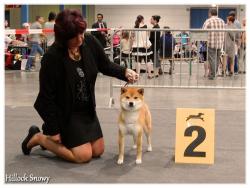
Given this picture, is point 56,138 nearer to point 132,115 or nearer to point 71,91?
point 71,91

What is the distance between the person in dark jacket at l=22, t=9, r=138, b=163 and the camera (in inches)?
109

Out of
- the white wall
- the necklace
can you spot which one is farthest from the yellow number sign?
the white wall

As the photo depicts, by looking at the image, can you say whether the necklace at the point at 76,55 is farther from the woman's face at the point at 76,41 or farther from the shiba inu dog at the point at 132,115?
the shiba inu dog at the point at 132,115

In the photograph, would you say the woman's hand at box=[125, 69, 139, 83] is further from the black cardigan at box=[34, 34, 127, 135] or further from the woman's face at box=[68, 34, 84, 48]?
the woman's face at box=[68, 34, 84, 48]

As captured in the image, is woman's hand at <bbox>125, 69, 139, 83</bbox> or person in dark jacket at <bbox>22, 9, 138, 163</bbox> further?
woman's hand at <bbox>125, 69, 139, 83</bbox>

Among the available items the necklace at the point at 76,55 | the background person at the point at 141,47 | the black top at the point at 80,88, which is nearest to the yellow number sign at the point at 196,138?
the black top at the point at 80,88

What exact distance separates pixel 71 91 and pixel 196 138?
0.88m

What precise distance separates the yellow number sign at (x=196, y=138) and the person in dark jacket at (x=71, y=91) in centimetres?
49

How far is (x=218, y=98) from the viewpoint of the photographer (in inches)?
232

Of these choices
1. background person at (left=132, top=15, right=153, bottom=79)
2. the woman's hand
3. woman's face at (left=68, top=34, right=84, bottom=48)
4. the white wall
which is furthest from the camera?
the white wall

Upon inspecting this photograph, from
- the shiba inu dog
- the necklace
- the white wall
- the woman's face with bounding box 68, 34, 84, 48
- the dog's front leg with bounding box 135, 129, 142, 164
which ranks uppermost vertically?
the white wall

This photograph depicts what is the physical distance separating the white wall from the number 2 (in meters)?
18.8

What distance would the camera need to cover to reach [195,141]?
280 cm

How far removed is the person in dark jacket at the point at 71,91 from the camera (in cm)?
276
